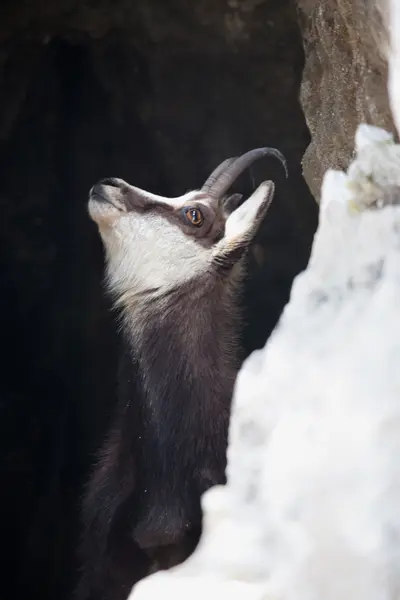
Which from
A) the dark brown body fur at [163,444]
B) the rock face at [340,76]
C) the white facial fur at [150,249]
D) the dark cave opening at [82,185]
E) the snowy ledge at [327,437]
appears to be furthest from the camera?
the dark cave opening at [82,185]

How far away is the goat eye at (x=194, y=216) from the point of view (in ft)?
9.01

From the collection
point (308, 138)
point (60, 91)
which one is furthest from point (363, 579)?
point (60, 91)

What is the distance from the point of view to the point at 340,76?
2.58 metres

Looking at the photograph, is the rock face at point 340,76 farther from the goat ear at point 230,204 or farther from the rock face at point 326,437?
the rock face at point 326,437

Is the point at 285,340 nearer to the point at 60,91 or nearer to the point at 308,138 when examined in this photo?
the point at 308,138

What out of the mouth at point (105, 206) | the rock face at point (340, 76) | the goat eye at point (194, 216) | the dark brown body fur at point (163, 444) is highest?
the rock face at point (340, 76)

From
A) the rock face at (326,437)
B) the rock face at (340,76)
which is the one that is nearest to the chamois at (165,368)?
the rock face at (340,76)

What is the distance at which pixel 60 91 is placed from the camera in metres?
3.87

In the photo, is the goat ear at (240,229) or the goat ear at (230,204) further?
the goat ear at (230,204)

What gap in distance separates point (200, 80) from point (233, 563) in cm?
284

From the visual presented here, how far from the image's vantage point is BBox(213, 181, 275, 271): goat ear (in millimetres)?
2736

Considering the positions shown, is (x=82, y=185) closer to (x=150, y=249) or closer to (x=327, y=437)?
(x=150, y=249)

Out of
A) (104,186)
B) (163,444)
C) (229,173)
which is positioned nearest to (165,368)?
(163,444)

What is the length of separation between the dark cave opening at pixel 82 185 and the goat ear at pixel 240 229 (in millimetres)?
1056
